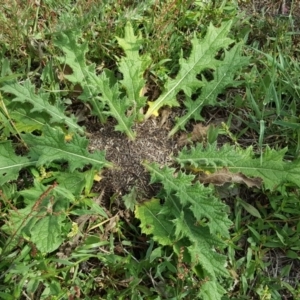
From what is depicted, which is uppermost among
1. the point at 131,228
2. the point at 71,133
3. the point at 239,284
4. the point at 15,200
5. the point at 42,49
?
Answer: the point at 42,49

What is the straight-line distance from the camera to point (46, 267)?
2.38 meters

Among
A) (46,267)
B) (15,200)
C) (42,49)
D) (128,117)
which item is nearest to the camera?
(46,267)

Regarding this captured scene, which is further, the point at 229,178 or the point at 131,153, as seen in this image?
the point at 131,153

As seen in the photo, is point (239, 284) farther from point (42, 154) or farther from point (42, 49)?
point (42, 49)

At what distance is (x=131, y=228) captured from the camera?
262 centimetres

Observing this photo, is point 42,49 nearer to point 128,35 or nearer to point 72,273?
point 128,35

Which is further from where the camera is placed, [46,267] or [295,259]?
[295,259]

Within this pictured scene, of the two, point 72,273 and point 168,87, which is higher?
point 168,87

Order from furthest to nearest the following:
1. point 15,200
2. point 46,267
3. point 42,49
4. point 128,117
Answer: point 42,49
point 128,117
point 15,200
point 46,267

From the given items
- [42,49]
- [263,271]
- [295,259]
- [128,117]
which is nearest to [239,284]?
[263,271]

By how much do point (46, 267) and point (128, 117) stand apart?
3.04ft

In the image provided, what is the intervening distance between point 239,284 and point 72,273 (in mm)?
864

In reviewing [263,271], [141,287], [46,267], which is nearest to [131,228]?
[141,287]

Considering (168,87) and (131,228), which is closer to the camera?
(131,228)
